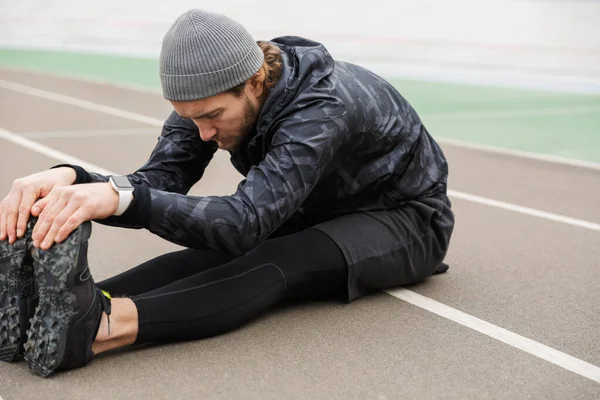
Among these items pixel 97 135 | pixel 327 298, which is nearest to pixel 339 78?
pixel 327 298

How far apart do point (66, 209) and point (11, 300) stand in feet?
1.17

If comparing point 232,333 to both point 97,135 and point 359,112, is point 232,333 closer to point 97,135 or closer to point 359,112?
point 359,112

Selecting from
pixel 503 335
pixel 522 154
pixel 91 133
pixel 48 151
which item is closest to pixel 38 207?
pixel 503 335

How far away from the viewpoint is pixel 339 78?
10.4 ft

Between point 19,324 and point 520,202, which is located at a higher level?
point 19,324

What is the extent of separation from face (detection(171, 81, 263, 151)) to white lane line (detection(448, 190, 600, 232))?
8.63 ft

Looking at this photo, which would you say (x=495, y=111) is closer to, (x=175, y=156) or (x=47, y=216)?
(x=175, y=156)

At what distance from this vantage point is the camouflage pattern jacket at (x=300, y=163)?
2811mm

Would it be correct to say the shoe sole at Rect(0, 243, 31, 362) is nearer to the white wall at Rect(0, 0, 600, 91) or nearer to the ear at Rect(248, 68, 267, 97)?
the ear at Rect(248, 68, 267, 97)

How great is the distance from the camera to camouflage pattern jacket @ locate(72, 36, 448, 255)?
281 cm

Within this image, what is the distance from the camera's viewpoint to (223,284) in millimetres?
3068

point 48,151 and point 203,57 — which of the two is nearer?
point 203,57

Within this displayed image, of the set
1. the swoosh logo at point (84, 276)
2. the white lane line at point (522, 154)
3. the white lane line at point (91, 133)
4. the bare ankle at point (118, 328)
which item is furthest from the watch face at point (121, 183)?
the white lane line at point (91, 133)

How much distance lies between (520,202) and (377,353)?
2830 mm
